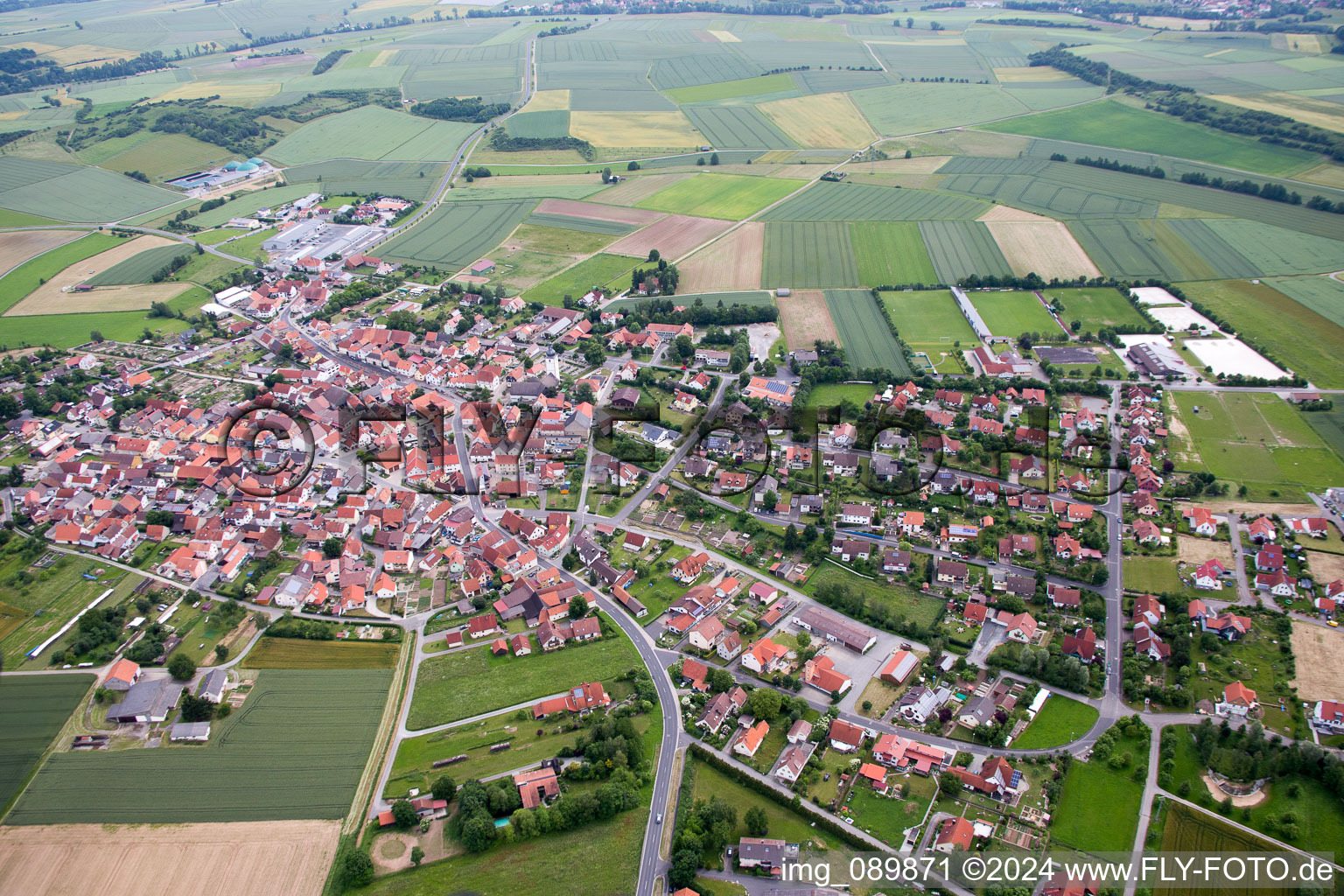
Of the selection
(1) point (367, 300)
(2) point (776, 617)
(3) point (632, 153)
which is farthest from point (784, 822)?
(3) point (632, 153)

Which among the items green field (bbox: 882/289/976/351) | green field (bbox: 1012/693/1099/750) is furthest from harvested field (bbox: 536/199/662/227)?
green field (bbox: 1012/693/1099/750)

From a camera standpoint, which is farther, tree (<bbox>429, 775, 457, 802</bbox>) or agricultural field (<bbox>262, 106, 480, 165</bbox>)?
agricultural field (<bbox>262, 106, 480, 165</bbox>)

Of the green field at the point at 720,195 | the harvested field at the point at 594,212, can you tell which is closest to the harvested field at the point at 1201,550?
the green field at the point at 720,195

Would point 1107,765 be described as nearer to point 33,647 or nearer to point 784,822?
point 784,822

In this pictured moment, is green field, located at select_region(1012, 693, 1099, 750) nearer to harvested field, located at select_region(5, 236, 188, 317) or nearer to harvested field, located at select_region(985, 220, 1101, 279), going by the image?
harvested field, located at select_region(985, 220, 1101, 279)

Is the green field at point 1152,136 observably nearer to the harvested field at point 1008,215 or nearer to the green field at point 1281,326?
the harvested field at point 1008,215

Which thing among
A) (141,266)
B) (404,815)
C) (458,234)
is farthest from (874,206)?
(404,815)
